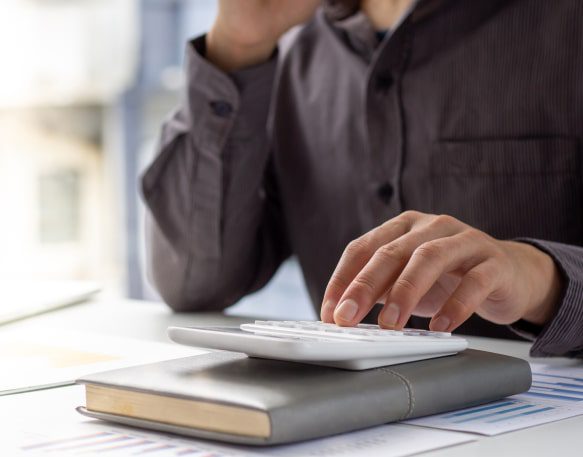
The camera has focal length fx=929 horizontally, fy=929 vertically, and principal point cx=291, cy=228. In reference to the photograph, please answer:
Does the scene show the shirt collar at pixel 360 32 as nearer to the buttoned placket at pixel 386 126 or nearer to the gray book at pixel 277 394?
the buttoned placket at pixel 386 126

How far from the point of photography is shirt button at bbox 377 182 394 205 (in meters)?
1.15

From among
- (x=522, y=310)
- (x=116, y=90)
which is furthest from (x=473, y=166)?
(x=116, y=90)

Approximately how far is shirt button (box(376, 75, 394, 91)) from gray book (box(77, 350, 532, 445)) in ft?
1.93

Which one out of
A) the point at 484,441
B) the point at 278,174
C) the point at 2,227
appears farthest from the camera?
the point at 2,227

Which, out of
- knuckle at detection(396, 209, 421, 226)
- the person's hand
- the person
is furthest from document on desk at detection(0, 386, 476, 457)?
the person

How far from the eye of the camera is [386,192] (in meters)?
1.15

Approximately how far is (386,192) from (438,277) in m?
0.51

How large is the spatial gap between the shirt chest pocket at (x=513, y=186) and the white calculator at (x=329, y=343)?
1.58 ft

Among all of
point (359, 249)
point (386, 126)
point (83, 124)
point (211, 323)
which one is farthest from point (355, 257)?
point (83, 124)

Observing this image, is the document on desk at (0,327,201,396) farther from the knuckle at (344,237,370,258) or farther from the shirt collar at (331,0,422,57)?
the shirt collar at (331,0,422,57)

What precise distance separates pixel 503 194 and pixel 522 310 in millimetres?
375

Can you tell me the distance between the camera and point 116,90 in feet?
11.1

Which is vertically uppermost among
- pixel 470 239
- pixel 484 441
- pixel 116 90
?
pixel 116 90

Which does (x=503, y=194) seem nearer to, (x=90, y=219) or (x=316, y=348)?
(x=316, y=348)
